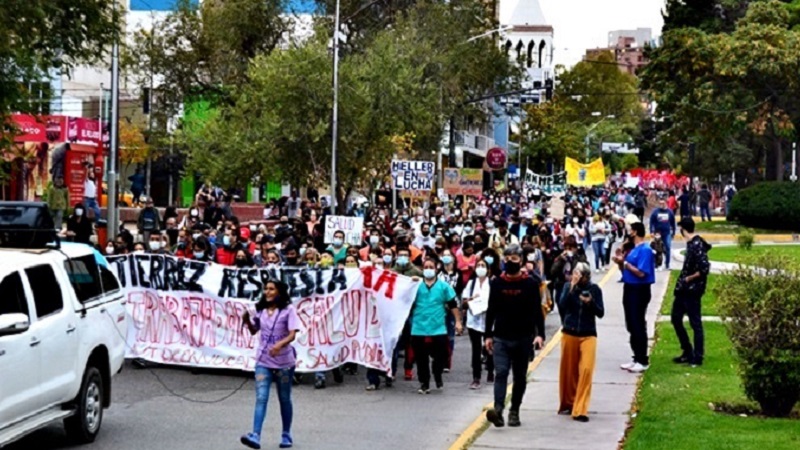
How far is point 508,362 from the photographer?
14109mm

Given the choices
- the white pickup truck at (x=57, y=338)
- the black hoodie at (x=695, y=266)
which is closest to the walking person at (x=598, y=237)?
the black hoodie at (x=695, y=266)

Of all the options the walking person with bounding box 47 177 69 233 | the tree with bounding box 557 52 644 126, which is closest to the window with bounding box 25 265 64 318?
the walking person with bounding box 47 177 69 233

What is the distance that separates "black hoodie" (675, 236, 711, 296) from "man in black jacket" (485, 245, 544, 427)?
4321 mm

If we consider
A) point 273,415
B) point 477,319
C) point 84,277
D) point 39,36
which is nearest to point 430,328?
point 477,319

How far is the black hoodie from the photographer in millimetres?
17859

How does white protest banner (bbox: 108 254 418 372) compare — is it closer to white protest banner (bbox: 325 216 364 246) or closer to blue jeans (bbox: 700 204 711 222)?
white protest banner (bbox: 325 216 364 246)

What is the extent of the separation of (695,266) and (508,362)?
4679 mm

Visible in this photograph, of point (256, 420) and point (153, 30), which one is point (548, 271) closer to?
point (256, 420)

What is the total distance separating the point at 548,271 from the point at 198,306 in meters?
7.95

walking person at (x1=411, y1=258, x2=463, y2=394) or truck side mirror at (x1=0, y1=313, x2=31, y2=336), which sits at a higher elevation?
truck side mirror at (x1=0, y1=313, x2=31, y2=336)

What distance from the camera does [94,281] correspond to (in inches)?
544

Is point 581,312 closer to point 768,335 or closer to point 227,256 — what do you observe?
point 768,335

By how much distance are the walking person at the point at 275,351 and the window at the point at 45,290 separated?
1744mm

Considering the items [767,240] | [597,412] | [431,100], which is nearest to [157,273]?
[597,412]
